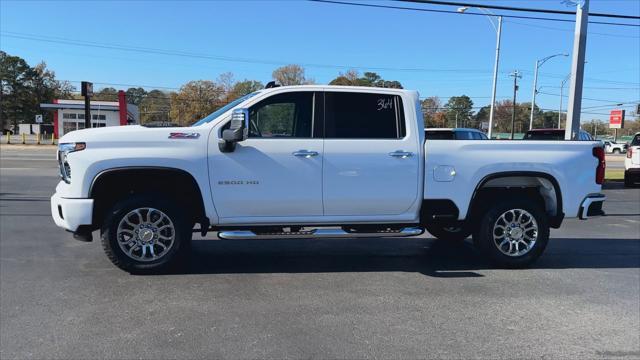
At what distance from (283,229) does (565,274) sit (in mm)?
3431

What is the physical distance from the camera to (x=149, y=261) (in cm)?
536

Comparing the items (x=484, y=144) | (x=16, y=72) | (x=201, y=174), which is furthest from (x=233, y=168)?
(x=16, y=72)

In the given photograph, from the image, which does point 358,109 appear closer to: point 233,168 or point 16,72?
point 233,168

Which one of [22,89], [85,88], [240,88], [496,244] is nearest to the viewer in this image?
[496,244]

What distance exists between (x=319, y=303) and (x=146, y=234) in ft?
6.95

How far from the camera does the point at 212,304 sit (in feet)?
14.9

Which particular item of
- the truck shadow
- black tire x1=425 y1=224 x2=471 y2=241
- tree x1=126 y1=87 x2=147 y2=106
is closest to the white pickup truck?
the truck shadow

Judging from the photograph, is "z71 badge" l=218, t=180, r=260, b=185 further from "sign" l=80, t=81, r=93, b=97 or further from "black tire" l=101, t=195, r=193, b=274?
"sign" l=80, t=81, r=93, b=97

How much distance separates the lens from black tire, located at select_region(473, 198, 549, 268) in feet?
19.4

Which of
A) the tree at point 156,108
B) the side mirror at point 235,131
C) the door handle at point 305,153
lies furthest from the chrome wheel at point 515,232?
the tree at point 156,108

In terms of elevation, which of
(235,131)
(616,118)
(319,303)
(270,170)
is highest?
(616,118)

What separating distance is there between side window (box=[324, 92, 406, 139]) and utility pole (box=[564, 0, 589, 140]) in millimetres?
10313

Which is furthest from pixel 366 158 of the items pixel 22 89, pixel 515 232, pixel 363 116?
pixel 22 89

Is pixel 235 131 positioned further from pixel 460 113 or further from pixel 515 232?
pixel 460 113
